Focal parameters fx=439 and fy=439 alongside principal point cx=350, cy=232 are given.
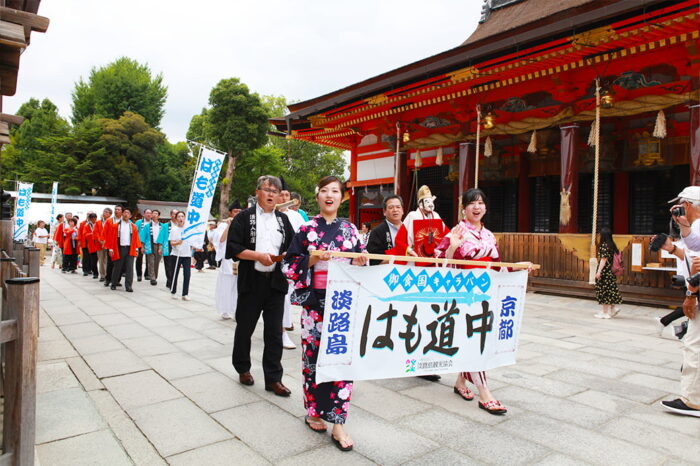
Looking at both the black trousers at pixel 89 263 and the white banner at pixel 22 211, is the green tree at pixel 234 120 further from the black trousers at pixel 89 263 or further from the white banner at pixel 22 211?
the black trousers at pixel 89 263

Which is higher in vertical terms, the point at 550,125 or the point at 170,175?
the point at 170,175

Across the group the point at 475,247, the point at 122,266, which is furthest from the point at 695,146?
the point at 122,266

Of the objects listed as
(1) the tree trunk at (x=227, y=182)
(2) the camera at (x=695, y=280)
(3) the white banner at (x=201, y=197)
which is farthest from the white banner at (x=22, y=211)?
(2) the camera at (x=695, y=280)

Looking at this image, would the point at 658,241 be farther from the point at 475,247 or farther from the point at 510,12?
the point at 510,12

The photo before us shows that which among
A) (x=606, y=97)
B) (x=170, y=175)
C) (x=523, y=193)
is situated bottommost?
(x=523, y=193)

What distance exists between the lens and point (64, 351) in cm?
469

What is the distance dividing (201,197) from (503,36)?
631 centimetres

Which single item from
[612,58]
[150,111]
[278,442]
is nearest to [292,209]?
[278,442]

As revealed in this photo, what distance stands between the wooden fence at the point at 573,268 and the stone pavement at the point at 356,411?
2834 millimetres

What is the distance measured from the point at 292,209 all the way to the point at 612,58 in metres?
6.57

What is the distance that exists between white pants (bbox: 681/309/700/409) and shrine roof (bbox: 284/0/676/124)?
5.51 meters

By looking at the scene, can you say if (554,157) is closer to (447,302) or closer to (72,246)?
(447,302)

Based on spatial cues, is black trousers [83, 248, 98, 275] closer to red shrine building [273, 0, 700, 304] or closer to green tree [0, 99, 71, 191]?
red shrine building [273, 0, 700, 304]

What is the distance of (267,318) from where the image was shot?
3.65m
